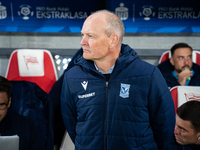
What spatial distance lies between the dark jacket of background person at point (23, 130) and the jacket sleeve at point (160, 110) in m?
0.80

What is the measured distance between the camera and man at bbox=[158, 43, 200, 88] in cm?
264

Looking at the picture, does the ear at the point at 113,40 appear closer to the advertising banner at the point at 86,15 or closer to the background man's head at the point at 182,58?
the background man's head at the point at 182,58

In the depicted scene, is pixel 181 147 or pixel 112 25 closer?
pixel 112 25

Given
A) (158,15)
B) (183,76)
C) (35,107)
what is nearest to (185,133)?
(35,107)

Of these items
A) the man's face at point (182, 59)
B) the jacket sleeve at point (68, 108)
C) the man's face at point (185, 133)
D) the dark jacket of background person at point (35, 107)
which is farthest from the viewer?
the man's face at point (182, 59)

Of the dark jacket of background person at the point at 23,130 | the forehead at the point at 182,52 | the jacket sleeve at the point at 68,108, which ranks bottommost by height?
the dark jacket of background person at the point at 23,130

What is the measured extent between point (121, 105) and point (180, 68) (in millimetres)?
1821

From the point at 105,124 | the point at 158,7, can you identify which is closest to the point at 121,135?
the point at 105,124

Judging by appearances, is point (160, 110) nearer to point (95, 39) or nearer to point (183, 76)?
point (95, 39)

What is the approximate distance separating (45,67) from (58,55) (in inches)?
12.1

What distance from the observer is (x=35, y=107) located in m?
1.80

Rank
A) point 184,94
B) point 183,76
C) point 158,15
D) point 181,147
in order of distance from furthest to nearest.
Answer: point 158,15 → point 183,76 → point 184,94 → point 181,147

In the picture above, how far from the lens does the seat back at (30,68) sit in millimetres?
2865

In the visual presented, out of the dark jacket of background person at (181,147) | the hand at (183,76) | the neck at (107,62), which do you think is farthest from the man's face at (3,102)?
the hand at (183,76)
